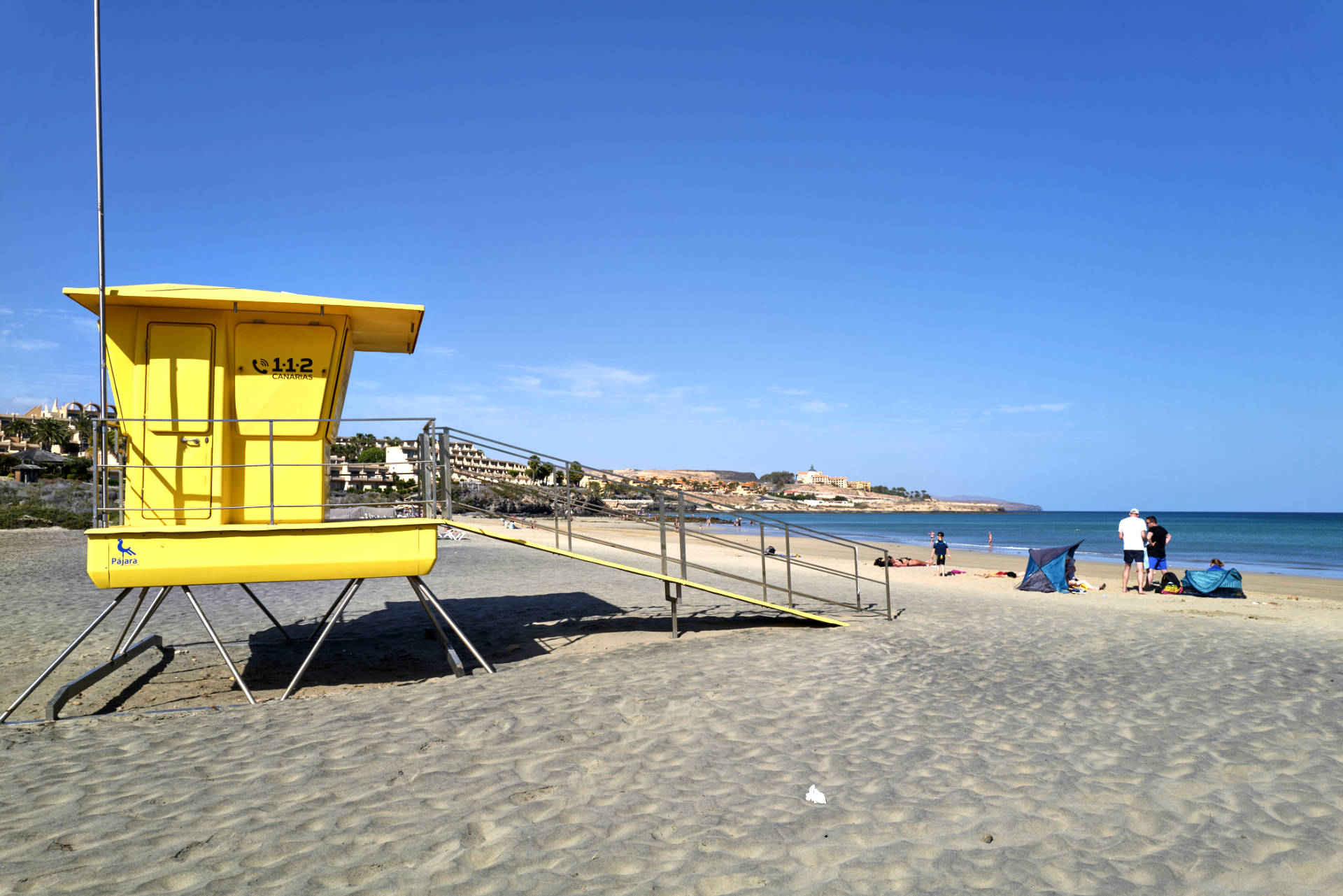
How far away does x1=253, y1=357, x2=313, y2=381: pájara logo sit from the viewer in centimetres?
753

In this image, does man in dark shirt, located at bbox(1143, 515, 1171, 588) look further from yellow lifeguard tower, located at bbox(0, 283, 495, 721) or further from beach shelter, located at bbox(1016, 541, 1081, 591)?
yellow lifeguard tower, located at bbox(0, 283, 495, 721)

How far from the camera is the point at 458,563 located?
2131 cm

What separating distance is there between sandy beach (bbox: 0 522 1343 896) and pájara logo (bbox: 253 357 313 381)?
10.2ft

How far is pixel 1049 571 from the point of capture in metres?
15.9

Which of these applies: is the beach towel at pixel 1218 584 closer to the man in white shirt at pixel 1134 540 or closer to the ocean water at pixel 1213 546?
the man in white shirt at pixel 1134 540

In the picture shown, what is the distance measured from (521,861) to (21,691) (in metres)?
6.78

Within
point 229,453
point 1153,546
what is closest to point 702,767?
point 229,453

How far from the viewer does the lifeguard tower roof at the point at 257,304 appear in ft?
22.8

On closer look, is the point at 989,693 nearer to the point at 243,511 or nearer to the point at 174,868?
the point at 174,868

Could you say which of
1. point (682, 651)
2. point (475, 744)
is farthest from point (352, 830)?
point (682, 651)

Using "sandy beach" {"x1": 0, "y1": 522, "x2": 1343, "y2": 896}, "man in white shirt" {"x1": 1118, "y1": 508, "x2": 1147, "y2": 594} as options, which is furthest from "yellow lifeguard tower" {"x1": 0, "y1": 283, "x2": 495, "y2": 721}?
"man in white shirt" {"x1": 1118, "y1": 508, "x2": 1147, "y2": 594}

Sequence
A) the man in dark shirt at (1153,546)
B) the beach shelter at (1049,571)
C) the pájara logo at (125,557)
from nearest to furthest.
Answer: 1. the pájara logo at (125,557)
2. the beach shelter at (1049,571)
3. the man in dark shirt at (1153,546)

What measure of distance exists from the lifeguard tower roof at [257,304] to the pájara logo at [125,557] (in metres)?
2.18

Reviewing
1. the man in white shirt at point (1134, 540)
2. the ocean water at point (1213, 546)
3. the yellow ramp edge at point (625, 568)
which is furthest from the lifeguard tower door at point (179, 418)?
the ocean water at point (1213, 546)
